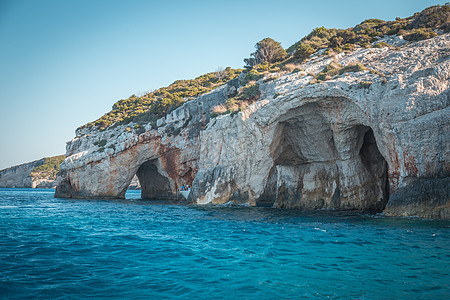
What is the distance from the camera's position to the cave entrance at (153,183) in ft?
144

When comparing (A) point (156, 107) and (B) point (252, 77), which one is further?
(A) point (156, 107)

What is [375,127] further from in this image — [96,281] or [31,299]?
[31,299]

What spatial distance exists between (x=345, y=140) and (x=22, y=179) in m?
116

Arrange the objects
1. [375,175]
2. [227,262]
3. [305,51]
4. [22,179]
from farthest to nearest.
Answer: [22,179] → [305,51] → [375,175] → [227,262]

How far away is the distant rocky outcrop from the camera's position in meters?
103

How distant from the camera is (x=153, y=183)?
47.0 metres

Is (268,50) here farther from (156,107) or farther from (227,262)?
(227,262)

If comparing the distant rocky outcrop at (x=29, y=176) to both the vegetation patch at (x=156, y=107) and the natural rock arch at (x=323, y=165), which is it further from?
the natural rock arch at (x=323, y=165)

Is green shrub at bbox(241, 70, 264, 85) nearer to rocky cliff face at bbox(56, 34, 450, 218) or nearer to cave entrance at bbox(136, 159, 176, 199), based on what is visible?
rocky cliff face at bbox(56, 34, 450, 218)

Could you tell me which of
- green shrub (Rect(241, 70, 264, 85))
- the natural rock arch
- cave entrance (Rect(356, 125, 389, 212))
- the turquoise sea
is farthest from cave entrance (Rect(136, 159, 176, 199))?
the turquoise sea

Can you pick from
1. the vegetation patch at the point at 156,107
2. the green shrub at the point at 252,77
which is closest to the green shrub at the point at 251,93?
the green shrub at the point at 252,77

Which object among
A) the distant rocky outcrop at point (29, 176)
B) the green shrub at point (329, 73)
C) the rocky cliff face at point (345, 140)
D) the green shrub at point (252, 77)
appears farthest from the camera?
the distant rocky outcrop at point (29, 176)

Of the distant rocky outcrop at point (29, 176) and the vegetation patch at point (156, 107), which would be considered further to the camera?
the distant rocky outcrop at point (29, 176)

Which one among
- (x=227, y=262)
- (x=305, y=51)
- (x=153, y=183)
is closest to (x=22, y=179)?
(x=153, y=183)
